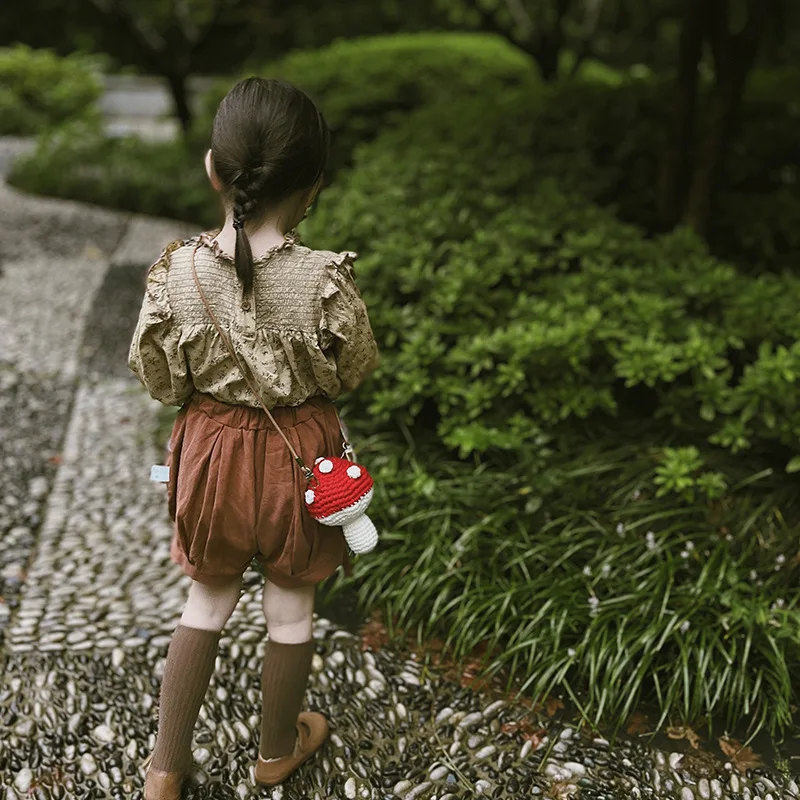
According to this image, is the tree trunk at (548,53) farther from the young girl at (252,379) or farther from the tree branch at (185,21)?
the young girl at (252,379)

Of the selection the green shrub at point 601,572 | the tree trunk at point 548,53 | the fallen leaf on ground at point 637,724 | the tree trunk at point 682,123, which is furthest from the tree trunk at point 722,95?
the tree trunk at point 548,53

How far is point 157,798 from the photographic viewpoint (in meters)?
1.90

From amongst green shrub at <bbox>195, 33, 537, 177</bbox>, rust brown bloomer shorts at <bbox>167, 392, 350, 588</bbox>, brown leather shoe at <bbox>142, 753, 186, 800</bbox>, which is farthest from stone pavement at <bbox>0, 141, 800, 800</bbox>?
green shrub at <bbox>195, 33, 537, 177</bbox>

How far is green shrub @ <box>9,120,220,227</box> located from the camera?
7391 mm

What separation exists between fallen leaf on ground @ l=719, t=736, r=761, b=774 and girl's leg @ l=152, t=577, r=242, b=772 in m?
1.32

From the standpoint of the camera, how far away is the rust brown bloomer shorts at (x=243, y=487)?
5.67 feet

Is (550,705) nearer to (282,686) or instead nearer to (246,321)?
(282,686)

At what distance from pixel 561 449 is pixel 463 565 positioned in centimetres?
63

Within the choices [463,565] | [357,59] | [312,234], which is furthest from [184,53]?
[463,565]

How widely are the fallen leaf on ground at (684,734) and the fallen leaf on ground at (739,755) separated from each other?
0.21ft

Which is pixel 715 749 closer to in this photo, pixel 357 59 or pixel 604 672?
pixel 604 672

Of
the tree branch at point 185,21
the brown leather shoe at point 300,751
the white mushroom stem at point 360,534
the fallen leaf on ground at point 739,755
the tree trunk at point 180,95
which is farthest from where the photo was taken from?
the tree branch at point 185,21

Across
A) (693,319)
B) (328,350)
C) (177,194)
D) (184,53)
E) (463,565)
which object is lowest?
(177,194)

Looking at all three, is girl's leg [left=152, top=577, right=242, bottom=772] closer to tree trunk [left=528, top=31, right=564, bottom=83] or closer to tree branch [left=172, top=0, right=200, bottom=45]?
tree trunk [left=528, top=31, right=564, bottom=83]
